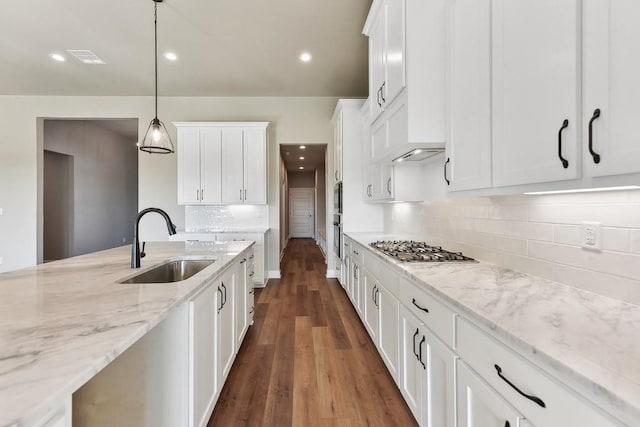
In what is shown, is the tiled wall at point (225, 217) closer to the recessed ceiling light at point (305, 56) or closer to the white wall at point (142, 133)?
the white wall at point (142, 133)

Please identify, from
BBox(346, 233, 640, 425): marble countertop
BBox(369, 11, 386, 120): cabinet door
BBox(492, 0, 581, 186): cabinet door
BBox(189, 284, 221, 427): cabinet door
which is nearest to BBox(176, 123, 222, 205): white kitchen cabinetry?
BBox(369, 11, 386, 120): cabinet door

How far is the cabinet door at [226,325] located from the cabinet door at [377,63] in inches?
70.5

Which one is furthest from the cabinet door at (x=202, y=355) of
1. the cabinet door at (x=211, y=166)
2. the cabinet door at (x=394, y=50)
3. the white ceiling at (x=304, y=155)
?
the white ceiling at (x=304, y=155)

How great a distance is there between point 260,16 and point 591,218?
313 cm

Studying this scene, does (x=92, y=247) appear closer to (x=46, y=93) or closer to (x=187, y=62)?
(x=46, y=93)

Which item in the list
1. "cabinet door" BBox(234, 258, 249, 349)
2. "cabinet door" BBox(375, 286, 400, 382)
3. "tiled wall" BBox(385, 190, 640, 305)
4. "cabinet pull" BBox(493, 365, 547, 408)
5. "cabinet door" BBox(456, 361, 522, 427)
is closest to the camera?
"cabinet pull" BBox(493, 365, 547, 408)

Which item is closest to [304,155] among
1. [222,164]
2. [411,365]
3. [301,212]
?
[222,164]

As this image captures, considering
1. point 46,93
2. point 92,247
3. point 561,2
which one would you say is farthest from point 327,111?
point 92,247

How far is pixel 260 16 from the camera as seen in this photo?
9.61 feet

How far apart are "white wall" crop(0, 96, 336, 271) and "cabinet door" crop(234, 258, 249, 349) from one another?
2.41 meters

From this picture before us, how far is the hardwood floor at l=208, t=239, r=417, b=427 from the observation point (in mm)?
1671

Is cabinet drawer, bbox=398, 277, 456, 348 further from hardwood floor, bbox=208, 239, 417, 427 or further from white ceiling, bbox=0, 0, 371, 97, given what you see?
white ceiling, bbox=0, 0, 371, 97

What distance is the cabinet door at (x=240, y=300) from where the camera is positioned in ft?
7.17

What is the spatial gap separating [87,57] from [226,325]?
13.2 ft
